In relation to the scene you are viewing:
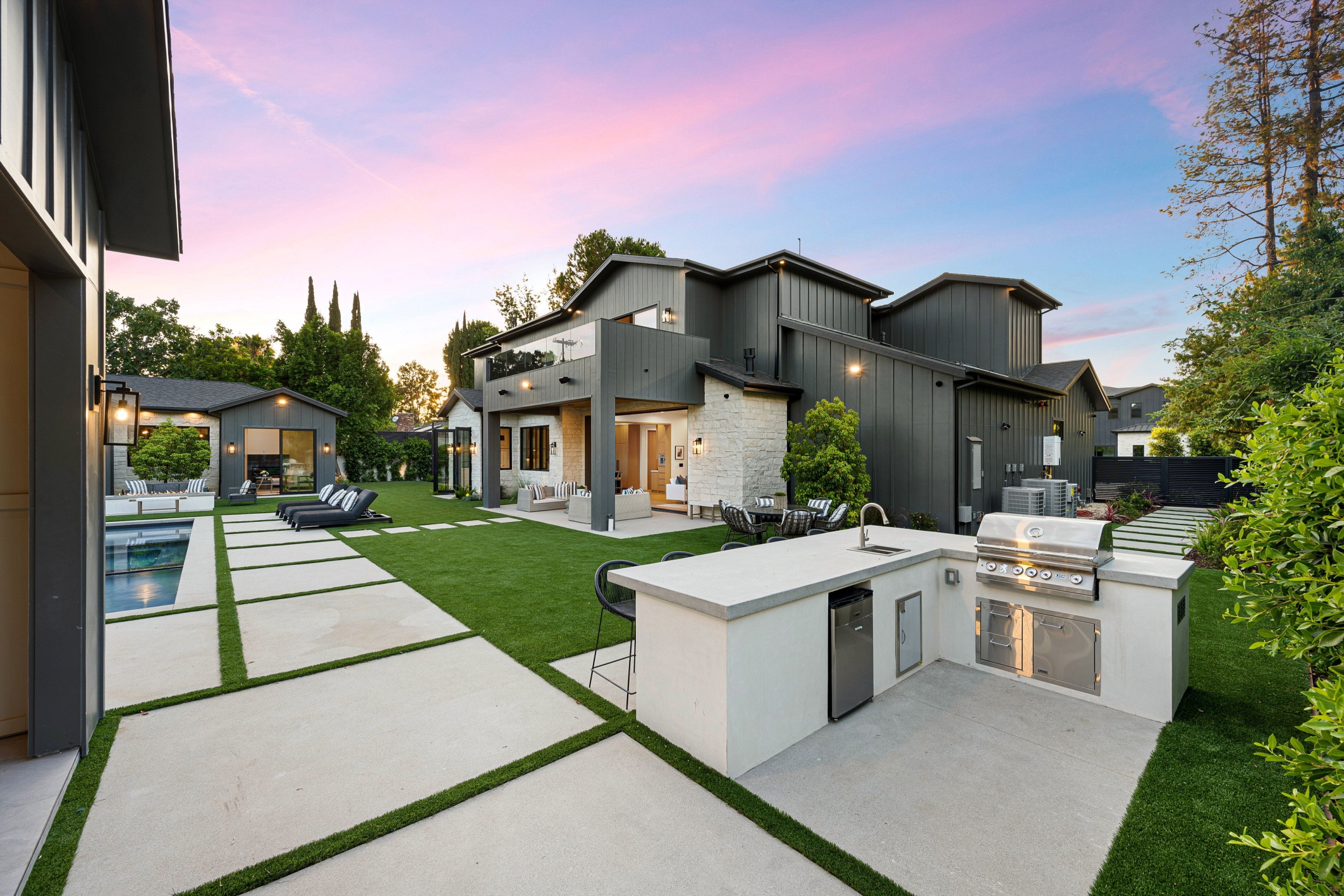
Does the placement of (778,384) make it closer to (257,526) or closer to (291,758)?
(291,758)

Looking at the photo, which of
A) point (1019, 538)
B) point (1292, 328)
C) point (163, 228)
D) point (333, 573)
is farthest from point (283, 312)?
point (1292, 328)

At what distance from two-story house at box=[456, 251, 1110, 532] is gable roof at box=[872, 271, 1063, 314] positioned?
5 cm

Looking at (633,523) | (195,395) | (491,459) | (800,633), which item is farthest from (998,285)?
(195,395)

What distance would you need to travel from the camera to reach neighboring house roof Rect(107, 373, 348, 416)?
18.4m

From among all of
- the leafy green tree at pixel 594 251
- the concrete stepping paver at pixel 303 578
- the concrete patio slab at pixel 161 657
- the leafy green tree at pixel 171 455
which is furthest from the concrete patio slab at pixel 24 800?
the leafy green tree at pixel 594 251

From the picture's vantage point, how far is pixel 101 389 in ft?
11.4

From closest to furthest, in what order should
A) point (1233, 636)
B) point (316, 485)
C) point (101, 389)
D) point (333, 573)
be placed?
point (101, 389)
point (1233, 636)
point (333, 573)
point (316, 485)

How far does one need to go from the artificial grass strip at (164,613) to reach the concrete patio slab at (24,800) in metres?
2.99

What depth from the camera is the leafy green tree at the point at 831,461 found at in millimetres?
→ 10234

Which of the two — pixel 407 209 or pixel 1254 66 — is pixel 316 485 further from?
pixel 1254 66

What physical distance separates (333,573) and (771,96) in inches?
441

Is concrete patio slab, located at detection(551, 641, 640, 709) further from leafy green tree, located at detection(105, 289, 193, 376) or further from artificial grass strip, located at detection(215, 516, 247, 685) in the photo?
leafy green tree, located at detection(105, 289, 193, 376)

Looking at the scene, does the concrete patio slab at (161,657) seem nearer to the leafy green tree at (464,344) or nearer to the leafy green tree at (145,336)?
the leafy green tree at (464,344)

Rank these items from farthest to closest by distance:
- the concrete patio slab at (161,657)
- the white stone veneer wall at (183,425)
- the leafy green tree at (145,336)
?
the leafy green tree at (145,336) < the white stone veneer wall at (183,425) < the concrete patio slab at (161,657)
